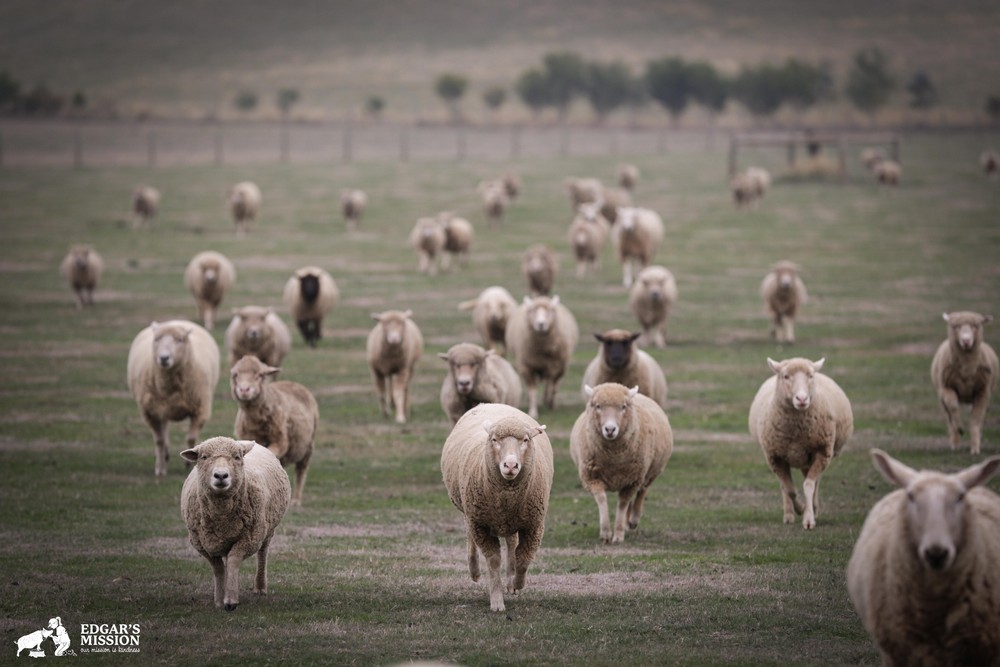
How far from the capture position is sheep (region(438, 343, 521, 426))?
16.0 m

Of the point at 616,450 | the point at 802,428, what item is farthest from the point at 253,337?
the point at 802,428

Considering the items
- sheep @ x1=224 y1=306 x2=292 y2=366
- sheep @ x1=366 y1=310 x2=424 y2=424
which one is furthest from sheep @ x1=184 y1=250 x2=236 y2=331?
sheep @ x1=366 y1=310 x2=424 y2=424

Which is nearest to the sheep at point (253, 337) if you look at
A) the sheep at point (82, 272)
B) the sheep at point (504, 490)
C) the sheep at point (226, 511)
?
the sheep at point (226, 511)

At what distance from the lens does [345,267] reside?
123 feet

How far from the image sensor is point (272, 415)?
14.2m

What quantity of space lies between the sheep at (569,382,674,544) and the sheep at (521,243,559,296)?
16.9 m

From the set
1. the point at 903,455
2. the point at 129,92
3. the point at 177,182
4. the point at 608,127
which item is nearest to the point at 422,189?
the point at 177,182

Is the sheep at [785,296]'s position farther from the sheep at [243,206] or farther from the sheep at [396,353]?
the sheep at [243,206]

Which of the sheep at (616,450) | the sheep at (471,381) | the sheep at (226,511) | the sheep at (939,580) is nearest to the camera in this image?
the sheep at (939,580)

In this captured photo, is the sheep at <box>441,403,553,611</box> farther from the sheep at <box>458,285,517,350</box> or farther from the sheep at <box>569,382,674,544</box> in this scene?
the sheep at <box>458,285,517,350</box>

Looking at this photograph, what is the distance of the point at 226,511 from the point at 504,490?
2061 mm

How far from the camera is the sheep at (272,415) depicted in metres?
14.0

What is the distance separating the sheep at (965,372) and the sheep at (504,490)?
303 inches

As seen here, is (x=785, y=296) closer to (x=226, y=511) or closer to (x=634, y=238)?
(x=634, y=238)
